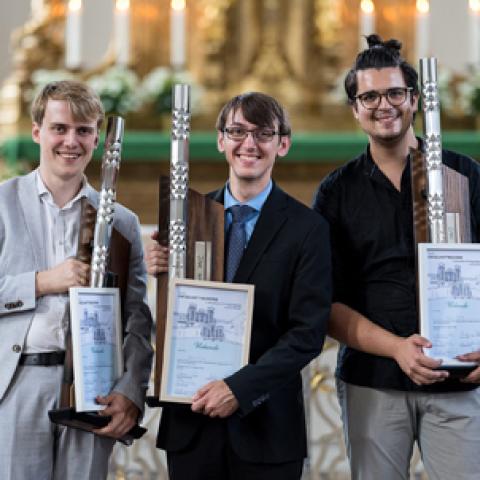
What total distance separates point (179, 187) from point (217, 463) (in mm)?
747

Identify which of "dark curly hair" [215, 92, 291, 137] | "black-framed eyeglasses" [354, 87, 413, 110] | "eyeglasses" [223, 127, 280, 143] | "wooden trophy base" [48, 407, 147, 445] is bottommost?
"wooden trophy base" [48, 407, 147, 445]

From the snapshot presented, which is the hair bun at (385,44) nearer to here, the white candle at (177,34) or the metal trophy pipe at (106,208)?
the metal trophy pipe at (106,208)

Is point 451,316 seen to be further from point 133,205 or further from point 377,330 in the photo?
point 133,205

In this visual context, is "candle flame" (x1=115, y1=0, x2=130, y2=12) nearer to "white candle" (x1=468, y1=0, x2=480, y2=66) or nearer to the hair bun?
"white candle" (x1=468, y1=0, x2=480, y2=66)

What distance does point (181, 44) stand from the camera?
7363mm

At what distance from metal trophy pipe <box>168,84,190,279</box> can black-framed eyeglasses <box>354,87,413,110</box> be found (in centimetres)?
52

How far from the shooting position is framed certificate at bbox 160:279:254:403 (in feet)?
9.11

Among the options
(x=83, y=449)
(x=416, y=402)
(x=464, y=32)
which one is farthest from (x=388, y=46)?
(x=464, y=32)

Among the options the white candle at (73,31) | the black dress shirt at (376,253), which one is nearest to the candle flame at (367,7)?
the white candle at (73,31)

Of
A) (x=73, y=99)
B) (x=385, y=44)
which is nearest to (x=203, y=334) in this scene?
(x=73, y=99)

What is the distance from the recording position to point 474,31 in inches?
291

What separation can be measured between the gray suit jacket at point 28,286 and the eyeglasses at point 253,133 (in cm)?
45

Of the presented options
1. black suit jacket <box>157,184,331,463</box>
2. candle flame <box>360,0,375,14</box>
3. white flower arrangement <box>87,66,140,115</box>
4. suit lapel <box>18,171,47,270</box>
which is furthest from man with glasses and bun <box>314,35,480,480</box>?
candle flame <box>360,0,375,14</box>

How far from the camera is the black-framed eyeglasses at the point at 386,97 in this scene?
304 cm
